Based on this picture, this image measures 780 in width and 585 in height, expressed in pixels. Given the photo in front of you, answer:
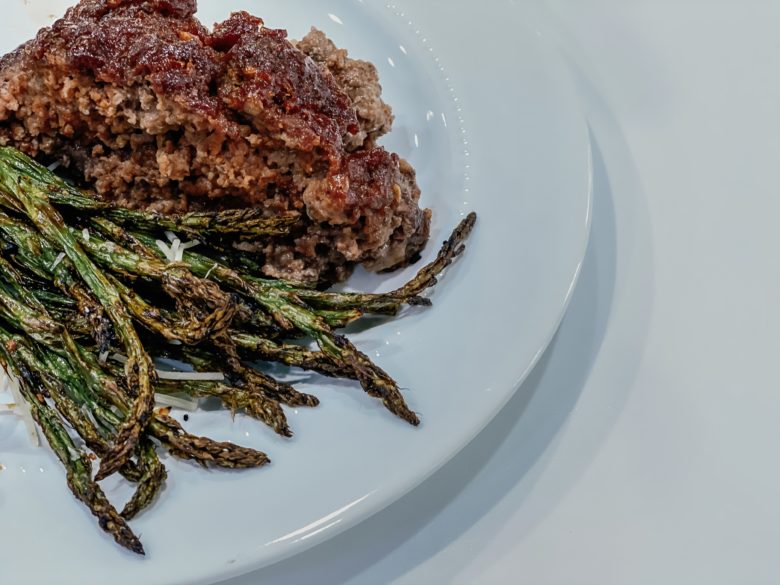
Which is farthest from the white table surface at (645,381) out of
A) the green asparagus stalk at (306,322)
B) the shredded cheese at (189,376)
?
the shredded cheese at (189,376)

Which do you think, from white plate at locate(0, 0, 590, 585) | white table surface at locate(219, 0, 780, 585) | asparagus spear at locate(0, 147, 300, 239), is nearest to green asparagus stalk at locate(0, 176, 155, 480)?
asparagus spear at locate(0, 147, 300, 239)

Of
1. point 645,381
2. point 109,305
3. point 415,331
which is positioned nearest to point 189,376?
point 109,305

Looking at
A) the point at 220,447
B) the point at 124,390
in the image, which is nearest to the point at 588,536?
the point at 220,447

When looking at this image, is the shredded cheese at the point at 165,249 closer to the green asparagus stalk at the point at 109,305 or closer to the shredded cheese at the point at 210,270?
the shredded cheese at the point at 210,270

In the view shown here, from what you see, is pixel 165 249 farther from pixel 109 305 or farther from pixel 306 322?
pixel 306 322

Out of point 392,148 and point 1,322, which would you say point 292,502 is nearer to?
point 1,322

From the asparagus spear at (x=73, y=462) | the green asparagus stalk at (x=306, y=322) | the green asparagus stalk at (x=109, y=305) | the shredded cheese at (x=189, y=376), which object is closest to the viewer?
the asparagus spear at (x=73, y=462)
